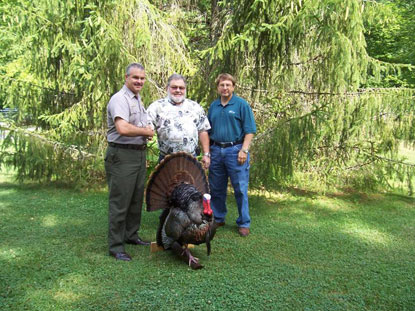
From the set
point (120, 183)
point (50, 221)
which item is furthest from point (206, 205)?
point (50, 221)

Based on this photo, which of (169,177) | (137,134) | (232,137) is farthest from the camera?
(232,137)

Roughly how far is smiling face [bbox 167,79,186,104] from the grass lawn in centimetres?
177

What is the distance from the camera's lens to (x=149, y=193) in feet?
12.6

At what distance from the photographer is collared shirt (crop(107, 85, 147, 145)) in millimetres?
3656

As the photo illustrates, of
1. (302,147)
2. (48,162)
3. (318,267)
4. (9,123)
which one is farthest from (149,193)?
(9,123)

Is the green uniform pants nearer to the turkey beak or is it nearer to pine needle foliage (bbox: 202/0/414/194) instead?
the turkey beak

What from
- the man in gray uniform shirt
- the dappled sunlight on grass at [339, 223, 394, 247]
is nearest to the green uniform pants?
the man in gray uniform shirt

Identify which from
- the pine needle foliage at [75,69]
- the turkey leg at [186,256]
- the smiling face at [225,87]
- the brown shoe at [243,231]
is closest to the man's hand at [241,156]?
the smiling face at [225,87]

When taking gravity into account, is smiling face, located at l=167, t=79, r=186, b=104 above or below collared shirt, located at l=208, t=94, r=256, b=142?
above

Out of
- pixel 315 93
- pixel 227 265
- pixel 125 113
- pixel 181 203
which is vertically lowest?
pixel 227 265

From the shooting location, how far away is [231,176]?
474 centimetres

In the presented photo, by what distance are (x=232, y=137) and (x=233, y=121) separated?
21 cm

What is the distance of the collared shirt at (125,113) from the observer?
3656 millimetres

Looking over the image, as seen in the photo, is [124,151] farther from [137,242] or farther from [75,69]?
[75,69]
